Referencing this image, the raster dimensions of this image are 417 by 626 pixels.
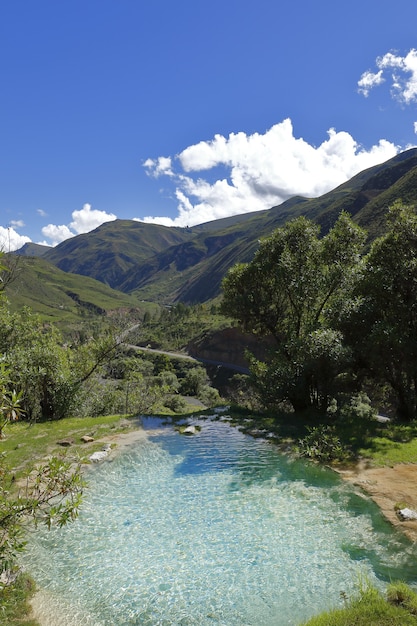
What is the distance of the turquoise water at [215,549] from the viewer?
29.1 feet

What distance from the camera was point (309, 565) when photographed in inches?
397

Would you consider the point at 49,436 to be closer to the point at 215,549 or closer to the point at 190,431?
the point at 190,431

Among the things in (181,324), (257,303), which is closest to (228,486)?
(257,303)

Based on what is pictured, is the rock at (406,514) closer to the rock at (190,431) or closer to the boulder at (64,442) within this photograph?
the rock at (190,431)

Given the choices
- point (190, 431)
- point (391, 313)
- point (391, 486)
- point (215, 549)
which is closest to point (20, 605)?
point (215, 549)

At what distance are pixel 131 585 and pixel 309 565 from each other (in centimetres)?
489

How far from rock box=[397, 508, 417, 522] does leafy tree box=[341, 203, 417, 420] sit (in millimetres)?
10019

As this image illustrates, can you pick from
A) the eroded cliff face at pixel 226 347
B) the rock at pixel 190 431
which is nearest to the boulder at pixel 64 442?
the rock at pixel 190 431

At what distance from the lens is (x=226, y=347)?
122312 millimetres

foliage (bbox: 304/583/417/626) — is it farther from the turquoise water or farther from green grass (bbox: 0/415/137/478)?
green grass (bbox: 0/415/137/478)

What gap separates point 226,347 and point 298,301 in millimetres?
96455

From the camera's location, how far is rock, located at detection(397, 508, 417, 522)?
11945mm

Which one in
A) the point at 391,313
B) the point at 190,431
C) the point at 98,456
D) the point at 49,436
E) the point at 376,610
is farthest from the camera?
the point at 190,431

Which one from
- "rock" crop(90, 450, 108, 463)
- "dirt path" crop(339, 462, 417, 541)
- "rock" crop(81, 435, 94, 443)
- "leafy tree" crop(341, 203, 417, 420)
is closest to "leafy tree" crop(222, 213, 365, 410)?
"leafy tree" crop(341, 203, 417, 420)
